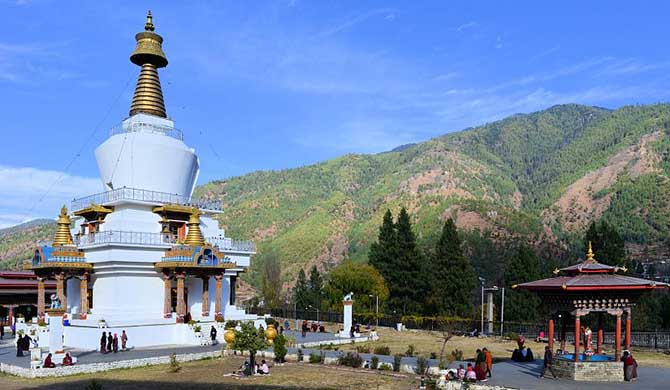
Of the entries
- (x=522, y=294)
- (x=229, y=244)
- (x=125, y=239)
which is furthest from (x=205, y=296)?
(x=522, y=294)

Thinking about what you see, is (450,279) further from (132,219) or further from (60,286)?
(60,286)

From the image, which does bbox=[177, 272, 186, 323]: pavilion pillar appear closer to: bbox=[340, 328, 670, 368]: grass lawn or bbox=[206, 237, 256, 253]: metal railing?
bbox=[206, 237, 256, 253]: metal railing

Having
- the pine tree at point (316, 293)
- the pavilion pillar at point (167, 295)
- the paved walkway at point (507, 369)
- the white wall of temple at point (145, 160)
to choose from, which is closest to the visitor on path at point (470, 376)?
the paved walkway at point (507, 369)

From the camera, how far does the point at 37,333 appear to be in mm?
34688

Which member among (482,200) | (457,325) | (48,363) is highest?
(482,200)

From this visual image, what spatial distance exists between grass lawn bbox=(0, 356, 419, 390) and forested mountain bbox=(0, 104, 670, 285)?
244 ft

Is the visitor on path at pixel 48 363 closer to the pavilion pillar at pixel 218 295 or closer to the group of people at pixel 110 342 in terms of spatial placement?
the group of people at pixel 110 342

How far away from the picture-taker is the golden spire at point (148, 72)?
4141cm

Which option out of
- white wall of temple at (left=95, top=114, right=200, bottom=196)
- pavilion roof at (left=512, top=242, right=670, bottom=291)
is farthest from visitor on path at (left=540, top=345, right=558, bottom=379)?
white wall of temple at (left=95, top=114, right=200, bottom=196)

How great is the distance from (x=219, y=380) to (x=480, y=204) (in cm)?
10925

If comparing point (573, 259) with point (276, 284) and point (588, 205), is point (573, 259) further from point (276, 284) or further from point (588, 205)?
point (276, 284)

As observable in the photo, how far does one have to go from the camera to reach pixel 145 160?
3909 centimetres

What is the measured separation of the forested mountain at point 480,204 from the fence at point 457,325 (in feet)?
165

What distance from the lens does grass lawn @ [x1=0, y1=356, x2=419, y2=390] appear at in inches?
898
